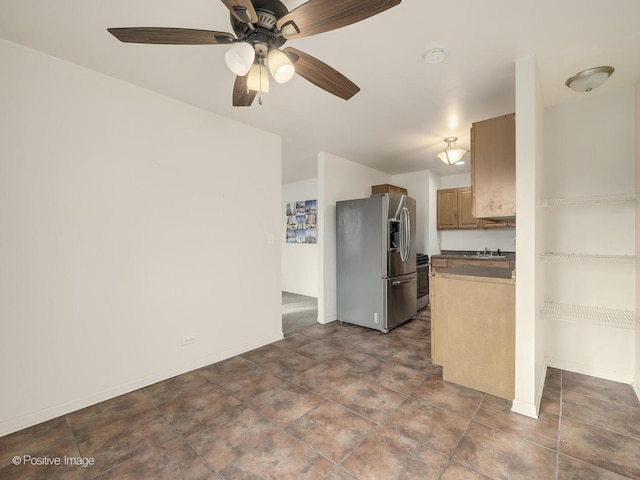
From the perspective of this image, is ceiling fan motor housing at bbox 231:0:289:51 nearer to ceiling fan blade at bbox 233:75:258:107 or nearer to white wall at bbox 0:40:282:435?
ceiling fan blade at bbox 233:75:258:107

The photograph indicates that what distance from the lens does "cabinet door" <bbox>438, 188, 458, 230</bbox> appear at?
514 cm

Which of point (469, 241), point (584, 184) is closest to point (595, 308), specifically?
point (584, 184)

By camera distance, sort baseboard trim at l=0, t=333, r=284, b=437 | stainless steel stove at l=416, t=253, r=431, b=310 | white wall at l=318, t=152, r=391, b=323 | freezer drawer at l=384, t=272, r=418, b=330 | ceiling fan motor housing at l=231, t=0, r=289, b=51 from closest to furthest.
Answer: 1. ceiling fan motor housing at l=231, t=0, r=289, b=51
2. baseboard trim at l=0, t=333, r=284, b=437
3. freezer drawer at l=384, t=272, r=418, b=330
4. white wall at l=318, t=152, r=391, b=323
5. stainless steel stove at l=416, t=253, r=431, b=310

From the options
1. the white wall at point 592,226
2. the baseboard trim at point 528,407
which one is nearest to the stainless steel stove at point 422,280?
the white wall at point 592,226

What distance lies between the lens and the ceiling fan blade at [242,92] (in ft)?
5.83

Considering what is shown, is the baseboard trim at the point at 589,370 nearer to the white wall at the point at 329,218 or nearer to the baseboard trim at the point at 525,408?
the baseboard trim at the point at 525,408

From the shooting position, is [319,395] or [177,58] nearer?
[177,58]

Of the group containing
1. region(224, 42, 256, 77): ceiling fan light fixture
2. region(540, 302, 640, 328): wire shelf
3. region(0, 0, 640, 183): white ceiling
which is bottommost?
region(540, 302, 640, 328): wire shelf

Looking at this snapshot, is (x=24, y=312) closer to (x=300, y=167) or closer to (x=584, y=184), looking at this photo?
(x=300, y=167)

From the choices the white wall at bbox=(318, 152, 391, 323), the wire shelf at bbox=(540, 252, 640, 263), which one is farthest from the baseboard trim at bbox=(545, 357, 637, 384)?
the white wall at bbox=(318, 152, 391, 323)

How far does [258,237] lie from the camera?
3.30m

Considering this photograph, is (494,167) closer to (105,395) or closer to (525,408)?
(525,408)

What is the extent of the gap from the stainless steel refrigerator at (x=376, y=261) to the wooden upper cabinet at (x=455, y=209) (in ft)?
4.21

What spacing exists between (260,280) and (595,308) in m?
3.14
